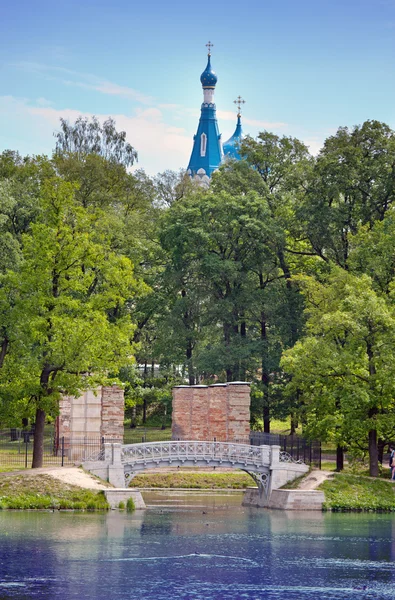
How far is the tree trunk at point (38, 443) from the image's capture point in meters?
49.6

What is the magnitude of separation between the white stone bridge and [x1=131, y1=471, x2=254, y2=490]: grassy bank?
27.8ft

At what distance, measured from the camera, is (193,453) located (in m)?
49.2

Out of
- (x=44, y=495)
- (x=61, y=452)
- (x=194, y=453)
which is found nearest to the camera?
(x=44, y=495)

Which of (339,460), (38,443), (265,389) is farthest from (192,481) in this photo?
(38,443)

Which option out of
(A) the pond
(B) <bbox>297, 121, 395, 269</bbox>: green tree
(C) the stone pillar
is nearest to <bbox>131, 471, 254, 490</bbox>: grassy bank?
(C) the stone pillar

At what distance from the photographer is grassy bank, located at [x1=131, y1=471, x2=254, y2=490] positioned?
5934cm

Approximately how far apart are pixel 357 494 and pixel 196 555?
48.8 feet

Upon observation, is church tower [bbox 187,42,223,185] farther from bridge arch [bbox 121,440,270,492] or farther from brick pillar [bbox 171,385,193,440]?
bridge arch [bbox 121,440,270,492]

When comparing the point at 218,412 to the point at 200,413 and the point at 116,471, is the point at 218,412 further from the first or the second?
the point at 116,471

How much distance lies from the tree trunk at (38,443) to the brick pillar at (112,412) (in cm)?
593

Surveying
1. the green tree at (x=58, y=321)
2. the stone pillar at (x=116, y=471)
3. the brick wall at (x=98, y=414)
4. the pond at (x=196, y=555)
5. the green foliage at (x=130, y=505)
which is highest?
the green tree at (x=58, y=321)

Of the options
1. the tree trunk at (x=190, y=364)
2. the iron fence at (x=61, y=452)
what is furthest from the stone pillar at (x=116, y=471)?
the tree trunk at (x=190, y=364)

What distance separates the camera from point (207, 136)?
510 feet

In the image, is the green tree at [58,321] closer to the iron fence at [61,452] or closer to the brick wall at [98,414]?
the iron fence at [61,452]
